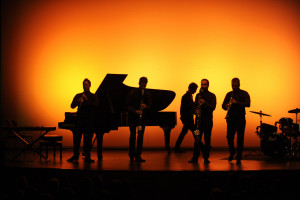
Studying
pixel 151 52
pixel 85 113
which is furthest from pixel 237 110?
pixel 151 52

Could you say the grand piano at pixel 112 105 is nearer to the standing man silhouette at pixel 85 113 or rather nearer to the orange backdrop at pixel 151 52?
the standing man silhouette at pixel 85 113

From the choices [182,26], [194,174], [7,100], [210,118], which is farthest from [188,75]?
[194,174]

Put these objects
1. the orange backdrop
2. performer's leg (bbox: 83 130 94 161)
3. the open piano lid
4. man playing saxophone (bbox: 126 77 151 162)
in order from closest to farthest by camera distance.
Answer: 1. man playing saxophone (bbox: 126 77 151 162)
2. performer's leg (bbox: 83 130 94 161)
3. the open piano lid
4. the orange backdrop

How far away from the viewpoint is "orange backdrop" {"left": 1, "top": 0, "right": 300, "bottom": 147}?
10.3 meters

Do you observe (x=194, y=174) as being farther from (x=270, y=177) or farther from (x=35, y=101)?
(x=35, y=101)

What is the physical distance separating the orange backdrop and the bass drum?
2.45 m

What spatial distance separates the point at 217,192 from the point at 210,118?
271 cm

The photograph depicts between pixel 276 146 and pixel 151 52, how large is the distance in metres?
3.90

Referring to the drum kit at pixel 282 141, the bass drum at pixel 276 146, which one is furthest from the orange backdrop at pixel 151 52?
the bass drum at pixel 276 146

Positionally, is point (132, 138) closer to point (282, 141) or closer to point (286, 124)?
point (282, 141)

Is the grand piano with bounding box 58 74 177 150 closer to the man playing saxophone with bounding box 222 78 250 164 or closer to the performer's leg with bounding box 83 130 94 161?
the performer's leg with bounding box 83 130 94 161

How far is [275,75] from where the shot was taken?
10.4m

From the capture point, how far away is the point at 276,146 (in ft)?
25.9

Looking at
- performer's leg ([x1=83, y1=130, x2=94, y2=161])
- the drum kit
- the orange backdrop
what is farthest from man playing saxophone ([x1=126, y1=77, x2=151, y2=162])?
the orange backdrop
